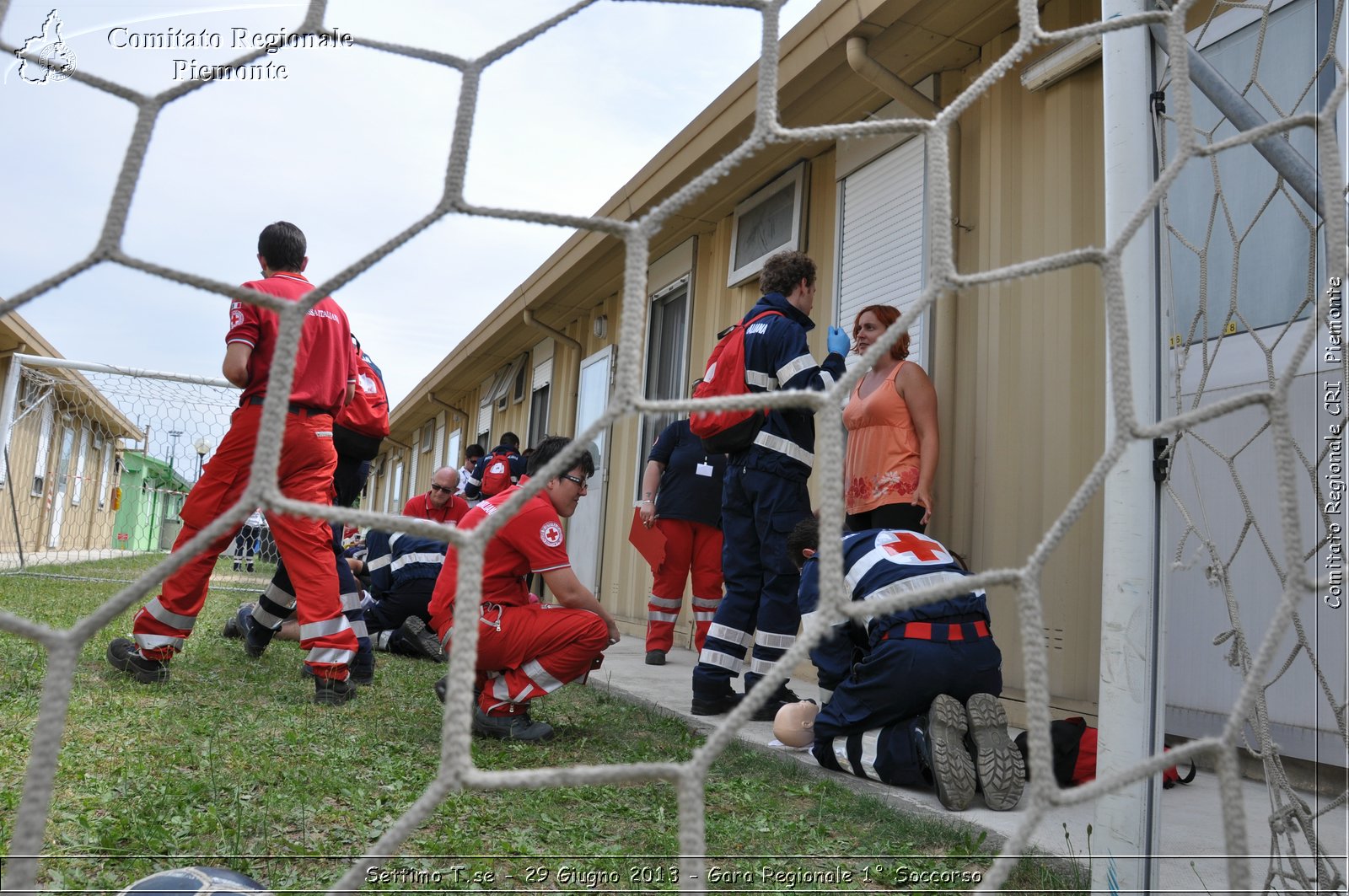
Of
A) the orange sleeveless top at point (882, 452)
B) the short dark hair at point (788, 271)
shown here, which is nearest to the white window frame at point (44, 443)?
the short dark hair at point (788, 271)

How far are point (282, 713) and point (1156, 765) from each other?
2.54m

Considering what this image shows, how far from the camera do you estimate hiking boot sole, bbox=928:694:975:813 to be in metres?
2.12

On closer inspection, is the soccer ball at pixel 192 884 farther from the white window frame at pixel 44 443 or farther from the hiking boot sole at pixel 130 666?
the white window frame at pixel 44 443

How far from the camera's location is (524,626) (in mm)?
2752

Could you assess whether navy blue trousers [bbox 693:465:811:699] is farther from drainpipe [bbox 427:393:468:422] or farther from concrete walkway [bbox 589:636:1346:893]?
drainpipe [bbox 427:393:468:422]

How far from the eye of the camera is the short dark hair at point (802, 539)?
295 centimetres

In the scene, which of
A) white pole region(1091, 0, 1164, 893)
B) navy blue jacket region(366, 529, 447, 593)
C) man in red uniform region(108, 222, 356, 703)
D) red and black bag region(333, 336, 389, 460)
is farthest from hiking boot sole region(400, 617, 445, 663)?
white pole region(1091, 0, 1164, 893)

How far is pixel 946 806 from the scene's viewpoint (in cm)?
212

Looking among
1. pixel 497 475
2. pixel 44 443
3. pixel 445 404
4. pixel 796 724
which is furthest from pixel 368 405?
pixel 44 443

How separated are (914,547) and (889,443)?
88 cm

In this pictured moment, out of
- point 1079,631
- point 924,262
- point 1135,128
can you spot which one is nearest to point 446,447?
point 924,262

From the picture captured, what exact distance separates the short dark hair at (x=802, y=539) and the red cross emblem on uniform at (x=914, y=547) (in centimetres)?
Answer: 34

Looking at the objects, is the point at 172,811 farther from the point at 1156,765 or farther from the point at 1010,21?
the point at 1010,21

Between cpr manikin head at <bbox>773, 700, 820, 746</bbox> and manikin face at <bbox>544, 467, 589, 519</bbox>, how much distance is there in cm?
93
